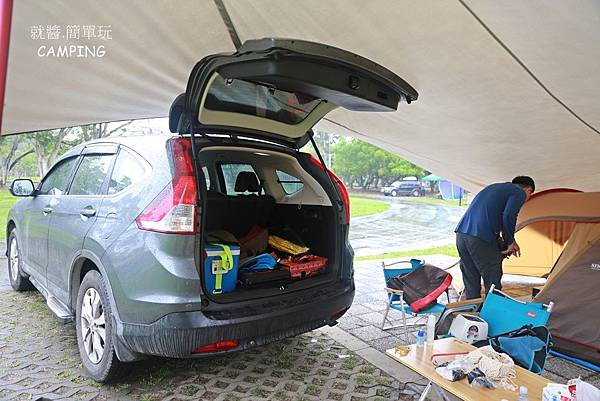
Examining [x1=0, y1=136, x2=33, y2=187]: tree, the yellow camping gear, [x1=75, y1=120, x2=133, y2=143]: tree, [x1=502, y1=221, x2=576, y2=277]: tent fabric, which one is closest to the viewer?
the yellow camping gear

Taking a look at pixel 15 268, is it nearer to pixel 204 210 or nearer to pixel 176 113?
pixel 176 113

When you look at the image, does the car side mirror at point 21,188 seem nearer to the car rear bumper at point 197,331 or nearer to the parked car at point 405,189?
the car rear bumper at point 197,331

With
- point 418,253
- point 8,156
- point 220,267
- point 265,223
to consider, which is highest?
point 8,156

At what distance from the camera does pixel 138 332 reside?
2223mm

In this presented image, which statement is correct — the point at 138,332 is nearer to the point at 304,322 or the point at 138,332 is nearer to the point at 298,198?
the point at 304,322

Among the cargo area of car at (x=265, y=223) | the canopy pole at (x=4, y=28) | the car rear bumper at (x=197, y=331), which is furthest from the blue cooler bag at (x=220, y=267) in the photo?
the canopy pole at (x=4, y=28)

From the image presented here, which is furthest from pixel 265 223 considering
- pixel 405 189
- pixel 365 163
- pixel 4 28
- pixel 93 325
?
pixel 405 189

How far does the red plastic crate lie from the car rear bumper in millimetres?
358

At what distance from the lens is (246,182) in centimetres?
360

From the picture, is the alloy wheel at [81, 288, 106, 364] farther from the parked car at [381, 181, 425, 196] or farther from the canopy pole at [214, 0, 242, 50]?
the parked car at [381, 181, 425, 196]

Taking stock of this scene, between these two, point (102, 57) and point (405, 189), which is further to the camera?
point (405, 189)

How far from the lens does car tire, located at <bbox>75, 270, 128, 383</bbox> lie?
250cm

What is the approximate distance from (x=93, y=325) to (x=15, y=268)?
2.62 metres

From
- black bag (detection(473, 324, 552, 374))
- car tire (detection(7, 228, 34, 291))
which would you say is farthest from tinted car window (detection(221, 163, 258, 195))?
car tire (detection(7, 228, 34, 291))
